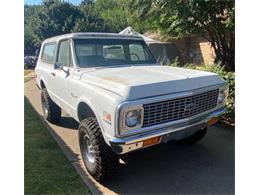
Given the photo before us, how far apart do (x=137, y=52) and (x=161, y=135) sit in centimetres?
241

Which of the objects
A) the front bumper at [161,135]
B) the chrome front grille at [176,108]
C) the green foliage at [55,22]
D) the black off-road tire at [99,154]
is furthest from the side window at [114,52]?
the green foliage at [55,22]

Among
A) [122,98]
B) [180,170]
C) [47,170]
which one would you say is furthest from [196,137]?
[47,170]

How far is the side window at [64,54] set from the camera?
5125 mm

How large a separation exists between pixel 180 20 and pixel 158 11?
0.93 meters

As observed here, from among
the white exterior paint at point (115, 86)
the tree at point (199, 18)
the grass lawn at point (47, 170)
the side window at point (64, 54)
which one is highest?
the tree at point (199, 18)

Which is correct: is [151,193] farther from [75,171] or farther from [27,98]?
[27,98]

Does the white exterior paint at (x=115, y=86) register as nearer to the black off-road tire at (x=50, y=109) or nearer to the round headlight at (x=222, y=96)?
the round headlight at (x=222, y=96)

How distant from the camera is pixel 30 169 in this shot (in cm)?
445

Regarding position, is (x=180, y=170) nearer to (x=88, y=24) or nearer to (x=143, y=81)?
(x=143, y=81)

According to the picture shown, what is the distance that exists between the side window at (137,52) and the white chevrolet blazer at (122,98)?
0.02 m

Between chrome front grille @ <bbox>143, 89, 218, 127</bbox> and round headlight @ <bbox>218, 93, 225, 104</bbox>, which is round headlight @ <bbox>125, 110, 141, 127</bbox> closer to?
chrome front grille @ <bbox>143, 89, 218, 127</bbox>

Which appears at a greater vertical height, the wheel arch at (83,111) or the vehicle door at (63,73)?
the vehicle door at (63,73)

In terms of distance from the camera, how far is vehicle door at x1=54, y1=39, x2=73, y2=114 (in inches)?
196

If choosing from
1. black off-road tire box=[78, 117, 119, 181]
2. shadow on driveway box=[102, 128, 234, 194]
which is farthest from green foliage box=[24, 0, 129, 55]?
black off-road tire box=[78, 117, 119, 181]
